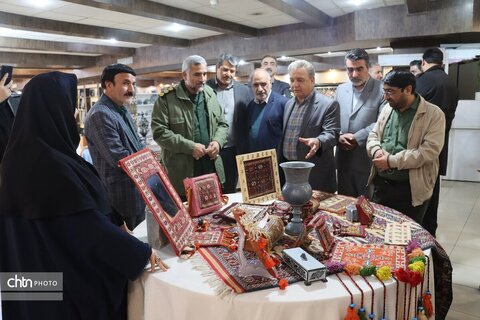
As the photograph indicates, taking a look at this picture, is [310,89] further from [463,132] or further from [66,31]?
[66,31]

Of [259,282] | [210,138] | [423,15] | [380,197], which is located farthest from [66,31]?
[259,282]

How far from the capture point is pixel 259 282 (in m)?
1.28

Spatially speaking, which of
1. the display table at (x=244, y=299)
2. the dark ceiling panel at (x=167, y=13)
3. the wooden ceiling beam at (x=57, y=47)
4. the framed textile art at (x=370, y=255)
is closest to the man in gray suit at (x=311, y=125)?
the framed textile art at (x=370, y=255)

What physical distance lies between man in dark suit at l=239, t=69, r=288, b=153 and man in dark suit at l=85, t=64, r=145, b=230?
104cm

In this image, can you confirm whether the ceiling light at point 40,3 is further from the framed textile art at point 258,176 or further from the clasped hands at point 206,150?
the framed textile art at point 258,176

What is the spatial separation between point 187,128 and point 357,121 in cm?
129

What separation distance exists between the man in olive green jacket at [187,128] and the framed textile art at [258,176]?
0.63 m

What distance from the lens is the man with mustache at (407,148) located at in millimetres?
2260

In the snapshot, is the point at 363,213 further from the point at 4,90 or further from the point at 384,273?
the point at 4,90

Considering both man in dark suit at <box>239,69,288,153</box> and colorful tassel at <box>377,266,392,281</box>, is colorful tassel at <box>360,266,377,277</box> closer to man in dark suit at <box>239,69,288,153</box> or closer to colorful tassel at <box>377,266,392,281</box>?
colorful tassel at <box>377,266,392,281</box>

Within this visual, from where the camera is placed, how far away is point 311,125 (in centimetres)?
271

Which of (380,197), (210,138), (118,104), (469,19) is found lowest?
(380,197)

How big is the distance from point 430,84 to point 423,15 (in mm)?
2920

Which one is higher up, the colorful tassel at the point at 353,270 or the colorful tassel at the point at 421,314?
the colorful tassel at the point at 353,270
